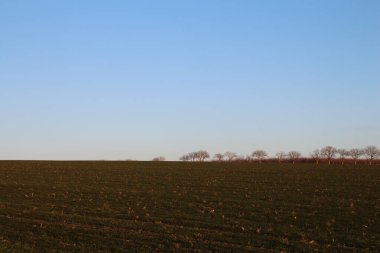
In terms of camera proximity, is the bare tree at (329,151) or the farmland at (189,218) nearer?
the farmland at (189,218)

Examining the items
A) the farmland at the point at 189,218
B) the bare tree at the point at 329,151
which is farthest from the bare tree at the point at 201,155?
the farmland at the point at 189,218

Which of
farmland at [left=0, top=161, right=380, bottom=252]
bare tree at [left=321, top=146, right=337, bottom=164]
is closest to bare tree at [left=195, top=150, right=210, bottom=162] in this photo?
bare tree at [left=321, top=146, right=337, bottom=164]

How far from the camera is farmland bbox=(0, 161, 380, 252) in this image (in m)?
17.6

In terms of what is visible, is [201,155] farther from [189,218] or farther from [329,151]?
[189,218]

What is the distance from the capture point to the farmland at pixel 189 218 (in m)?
17.6

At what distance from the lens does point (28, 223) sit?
2177cm

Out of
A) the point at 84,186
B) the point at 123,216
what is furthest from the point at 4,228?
the point at 84,186

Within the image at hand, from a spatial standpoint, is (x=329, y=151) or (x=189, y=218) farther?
(x=329, y=151)

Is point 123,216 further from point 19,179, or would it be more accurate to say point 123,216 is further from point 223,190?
point 19,179

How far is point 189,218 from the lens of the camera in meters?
23.6

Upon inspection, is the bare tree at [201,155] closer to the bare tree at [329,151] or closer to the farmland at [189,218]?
the bare tree at [329,151]

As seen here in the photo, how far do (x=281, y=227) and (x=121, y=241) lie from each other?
7.63 m

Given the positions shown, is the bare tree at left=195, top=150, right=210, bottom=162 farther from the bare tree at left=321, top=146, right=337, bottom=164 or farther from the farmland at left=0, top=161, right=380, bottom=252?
the farmland at left=0, top=161, right=380, bottom=252

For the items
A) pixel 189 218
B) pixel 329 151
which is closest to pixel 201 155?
pixel 329 151
